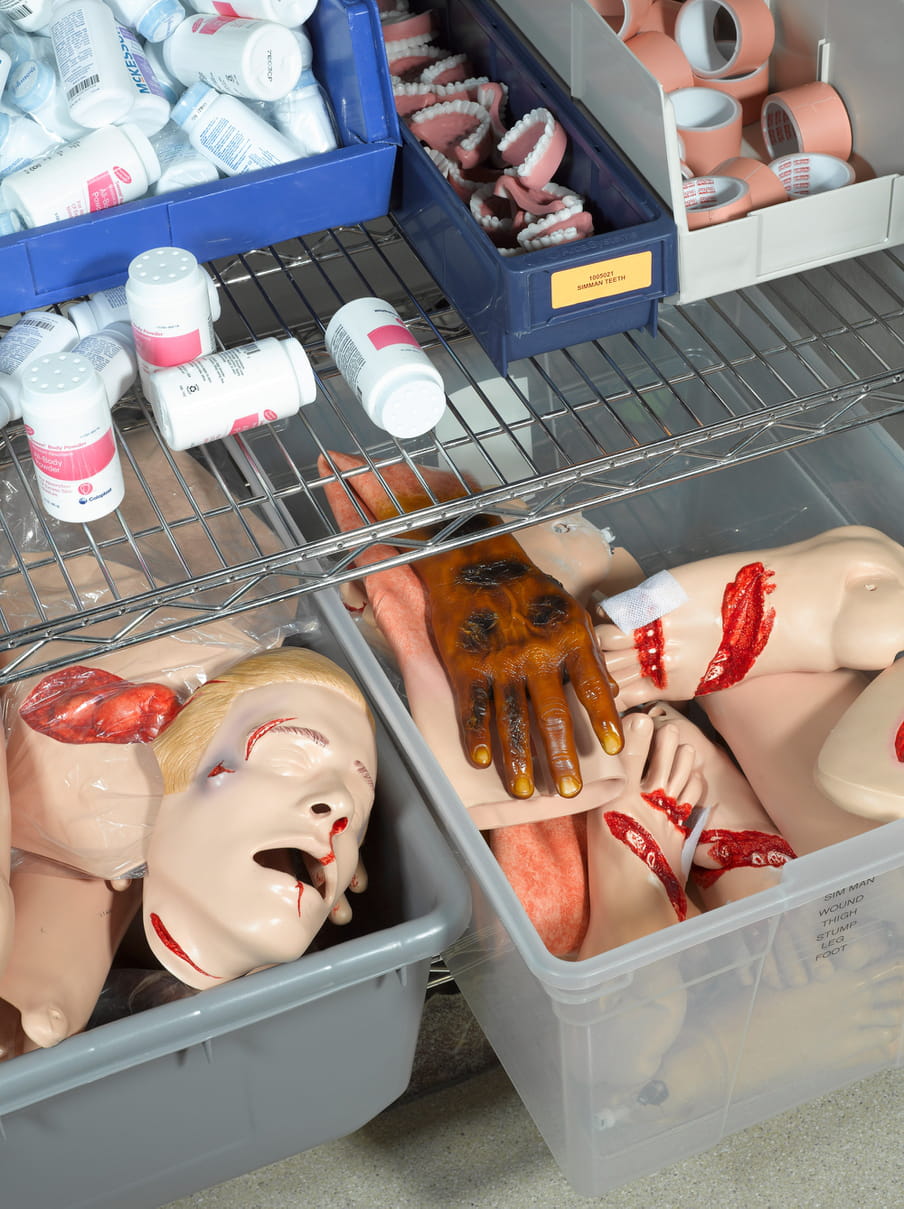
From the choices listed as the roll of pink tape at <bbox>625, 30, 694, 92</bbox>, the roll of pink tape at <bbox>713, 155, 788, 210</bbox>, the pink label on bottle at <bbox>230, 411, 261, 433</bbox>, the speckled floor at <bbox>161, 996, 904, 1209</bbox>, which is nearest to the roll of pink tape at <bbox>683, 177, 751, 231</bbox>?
the roll of pink tape at <bbox>713, 155, 788, 210</bbox>

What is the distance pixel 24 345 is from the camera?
925 millimetres

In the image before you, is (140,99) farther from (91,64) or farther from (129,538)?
(129,538)

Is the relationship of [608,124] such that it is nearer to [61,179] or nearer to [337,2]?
[337,2]

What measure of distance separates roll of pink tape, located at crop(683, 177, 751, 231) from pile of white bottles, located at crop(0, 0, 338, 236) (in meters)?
0.28

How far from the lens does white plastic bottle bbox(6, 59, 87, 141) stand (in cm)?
91

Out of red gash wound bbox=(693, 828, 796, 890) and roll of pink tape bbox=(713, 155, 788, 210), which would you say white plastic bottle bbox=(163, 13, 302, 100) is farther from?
red gash wound bbox=(693, 828, 796, 890)

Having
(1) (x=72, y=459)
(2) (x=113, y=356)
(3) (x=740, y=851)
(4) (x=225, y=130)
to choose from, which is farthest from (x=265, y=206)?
→ (3) (x=740, y=851)

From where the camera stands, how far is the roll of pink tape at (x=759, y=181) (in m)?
0.96

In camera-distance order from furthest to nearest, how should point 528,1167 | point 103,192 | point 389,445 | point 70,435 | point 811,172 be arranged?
point 389,445 → point 528,1167 → point 811,172 → point 103,192 → point 70,435

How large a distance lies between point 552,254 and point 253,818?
43cm

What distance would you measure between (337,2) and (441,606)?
449 millimetres

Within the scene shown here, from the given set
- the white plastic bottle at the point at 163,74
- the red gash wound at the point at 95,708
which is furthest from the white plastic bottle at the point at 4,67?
the red gash wound at the point at 95,708

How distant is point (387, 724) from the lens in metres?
0.97

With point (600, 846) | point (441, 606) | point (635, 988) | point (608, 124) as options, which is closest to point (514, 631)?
point (441, 606)
